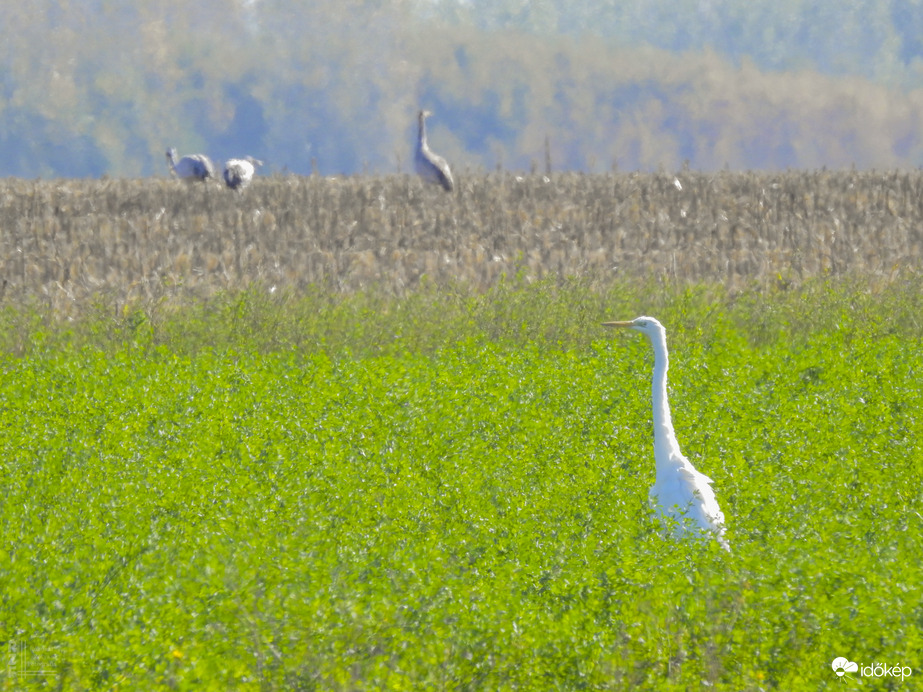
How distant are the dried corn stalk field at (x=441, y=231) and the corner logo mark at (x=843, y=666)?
44.1 feet

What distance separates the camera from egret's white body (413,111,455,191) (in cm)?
2388

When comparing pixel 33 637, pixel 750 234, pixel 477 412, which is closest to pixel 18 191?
pixel 750 234

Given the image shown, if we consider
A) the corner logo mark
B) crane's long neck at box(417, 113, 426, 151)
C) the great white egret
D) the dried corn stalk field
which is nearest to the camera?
the corner logo mark

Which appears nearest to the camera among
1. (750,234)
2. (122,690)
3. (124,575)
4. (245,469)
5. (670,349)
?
(122,690)

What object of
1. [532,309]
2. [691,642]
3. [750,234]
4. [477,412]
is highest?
[691,642]

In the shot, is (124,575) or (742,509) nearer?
(124,575)

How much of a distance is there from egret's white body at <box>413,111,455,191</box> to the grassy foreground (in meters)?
10.8

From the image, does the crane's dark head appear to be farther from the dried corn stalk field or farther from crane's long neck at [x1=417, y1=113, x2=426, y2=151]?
crane's long neck at [x1=417, y1=113, x2=426, y2=151]

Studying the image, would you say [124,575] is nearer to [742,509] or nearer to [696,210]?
[742,509]

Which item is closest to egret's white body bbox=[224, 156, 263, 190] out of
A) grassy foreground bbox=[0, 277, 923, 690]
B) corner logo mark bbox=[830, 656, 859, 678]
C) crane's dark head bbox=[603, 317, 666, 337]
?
grassy foreground bbox=[0, 277, 923, 690]

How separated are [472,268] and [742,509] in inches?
524

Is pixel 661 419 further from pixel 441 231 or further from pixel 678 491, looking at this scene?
pixel 441 231

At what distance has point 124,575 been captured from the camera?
18.5 feet

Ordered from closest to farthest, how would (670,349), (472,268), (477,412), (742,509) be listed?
(742,509), (477,412), (670,349), (472,268)
